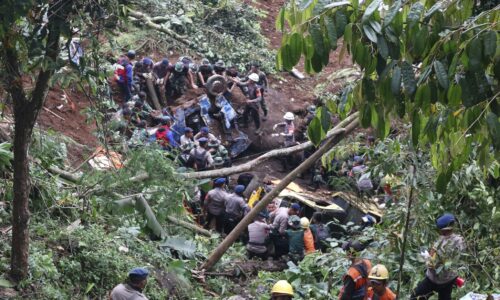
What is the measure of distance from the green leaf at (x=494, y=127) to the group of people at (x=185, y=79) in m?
15.4

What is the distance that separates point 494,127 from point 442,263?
182 inches

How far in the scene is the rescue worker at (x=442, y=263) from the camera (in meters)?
8.64

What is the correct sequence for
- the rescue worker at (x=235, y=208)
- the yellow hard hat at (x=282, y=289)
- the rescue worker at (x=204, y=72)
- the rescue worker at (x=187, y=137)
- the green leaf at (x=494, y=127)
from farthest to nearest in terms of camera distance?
the rescue worker at (x=204, y=72)
the rescue worker at (x=187, y=137)
the rescue worker at (x=235, y=208)
the yellow hard hat at (x=282, y=289)
the green leaf at (x=494, y=127)

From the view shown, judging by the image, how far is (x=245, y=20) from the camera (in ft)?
81.0

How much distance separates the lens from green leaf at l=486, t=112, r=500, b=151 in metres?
4.39

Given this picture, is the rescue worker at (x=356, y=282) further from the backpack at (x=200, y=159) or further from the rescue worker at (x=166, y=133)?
the rescue worker at (x=166, y=133)

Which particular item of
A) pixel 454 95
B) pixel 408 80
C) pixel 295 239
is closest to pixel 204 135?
pixel 295 239

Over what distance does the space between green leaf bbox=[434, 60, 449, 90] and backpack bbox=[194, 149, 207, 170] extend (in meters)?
12.2

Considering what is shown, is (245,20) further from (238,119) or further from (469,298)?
(469,298)

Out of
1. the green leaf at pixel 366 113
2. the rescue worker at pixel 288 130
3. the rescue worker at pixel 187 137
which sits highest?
the green leaf at pixel 366 113

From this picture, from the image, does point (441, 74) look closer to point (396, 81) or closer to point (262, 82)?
point (396, 81)

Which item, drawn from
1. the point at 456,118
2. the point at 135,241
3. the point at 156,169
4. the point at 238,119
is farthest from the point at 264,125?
the point at 456,118

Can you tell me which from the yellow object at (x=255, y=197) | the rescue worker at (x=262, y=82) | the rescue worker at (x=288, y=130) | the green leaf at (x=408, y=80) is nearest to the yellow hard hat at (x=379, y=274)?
the green leaf at (x=408, y=80)

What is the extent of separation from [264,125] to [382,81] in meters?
17.6
